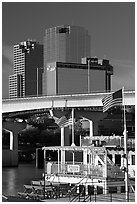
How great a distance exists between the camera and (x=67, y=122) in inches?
1660

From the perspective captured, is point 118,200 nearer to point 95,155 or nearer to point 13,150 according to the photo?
point 95,155

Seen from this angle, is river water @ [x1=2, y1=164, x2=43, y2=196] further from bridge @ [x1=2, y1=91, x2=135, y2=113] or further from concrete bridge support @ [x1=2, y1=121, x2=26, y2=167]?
concrete bridge support @ [x1=2, y1=121, x2=26, y2=167]

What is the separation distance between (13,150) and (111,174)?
69402 millimetres

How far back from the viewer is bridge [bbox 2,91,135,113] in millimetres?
79812

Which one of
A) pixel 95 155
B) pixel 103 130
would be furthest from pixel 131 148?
pixel 103 130

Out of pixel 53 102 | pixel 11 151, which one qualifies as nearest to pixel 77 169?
pixel 53 102

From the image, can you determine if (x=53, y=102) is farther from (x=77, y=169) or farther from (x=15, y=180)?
(x=77, y=169)

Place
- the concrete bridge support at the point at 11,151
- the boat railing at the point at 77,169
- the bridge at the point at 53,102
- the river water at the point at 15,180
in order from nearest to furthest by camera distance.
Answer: the boat railing at the point at 77,169, the river water at the point at 15,180, the bridge at the point at 53,102, the concrete bridge support at the point at 11,151

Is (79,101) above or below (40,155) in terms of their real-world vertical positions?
above

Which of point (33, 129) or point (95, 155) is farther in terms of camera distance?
point (33, 129)

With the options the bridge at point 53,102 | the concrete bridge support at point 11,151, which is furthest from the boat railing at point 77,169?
the concrete bridge support at point 11,151

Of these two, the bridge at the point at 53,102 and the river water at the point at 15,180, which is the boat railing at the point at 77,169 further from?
the bridge at the point at 53,102

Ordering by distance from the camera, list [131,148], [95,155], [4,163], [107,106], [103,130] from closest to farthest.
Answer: [107,106] → [95,155] → [131,148] → [4,163] → [103,130]

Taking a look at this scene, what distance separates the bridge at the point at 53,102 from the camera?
79812 mm
